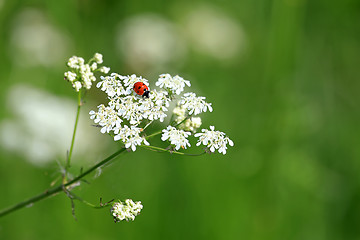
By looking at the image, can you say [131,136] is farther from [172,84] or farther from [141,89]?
[172,84]

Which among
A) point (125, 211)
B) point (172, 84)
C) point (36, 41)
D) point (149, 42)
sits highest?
point (149, 42)

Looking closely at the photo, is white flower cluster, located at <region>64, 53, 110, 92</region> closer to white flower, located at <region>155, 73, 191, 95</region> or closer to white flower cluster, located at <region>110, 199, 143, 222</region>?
white flower, located at <region>155, 73, 191, 95</region>

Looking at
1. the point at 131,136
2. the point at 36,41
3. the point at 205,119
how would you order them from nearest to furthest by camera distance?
1. the point at 131,136
2. the point at 205,119
3. the point at 36,41

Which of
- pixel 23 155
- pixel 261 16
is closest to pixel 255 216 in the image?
pixel 23 155

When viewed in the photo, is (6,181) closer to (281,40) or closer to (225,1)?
(281,40)

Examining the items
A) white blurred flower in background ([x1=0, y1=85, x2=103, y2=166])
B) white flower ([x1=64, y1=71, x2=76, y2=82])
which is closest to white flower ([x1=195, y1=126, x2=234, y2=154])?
white flower ([x1=64, y1=71, x2=76, y2=82])

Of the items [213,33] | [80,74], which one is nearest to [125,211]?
[80,74]

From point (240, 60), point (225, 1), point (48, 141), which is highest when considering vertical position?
point (225, 1)
